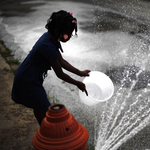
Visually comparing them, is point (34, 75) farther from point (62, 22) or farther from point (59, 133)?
point (59, 133)

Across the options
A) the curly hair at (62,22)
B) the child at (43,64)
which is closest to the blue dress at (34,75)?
the child at (43,64)

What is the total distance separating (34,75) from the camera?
192 cm

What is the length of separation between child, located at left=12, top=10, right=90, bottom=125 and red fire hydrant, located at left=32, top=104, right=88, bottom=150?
530mm

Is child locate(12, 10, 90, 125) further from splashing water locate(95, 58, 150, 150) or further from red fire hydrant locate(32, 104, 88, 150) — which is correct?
splashing water locate(95, 58, 150, 150)

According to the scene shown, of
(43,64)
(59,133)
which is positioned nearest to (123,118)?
(43,64)

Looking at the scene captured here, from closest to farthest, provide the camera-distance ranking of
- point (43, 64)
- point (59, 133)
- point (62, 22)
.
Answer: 1. point (59, 133)
2. point (62, 22)
3. point (43, 64)

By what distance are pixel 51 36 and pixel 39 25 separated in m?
5.74

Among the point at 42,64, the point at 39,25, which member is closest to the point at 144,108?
the point at 42,64

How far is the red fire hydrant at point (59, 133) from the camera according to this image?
1.33 meters

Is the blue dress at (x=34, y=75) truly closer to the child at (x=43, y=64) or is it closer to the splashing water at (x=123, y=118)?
the child at (x=43, y=64)

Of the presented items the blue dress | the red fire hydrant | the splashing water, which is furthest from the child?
the splashing water

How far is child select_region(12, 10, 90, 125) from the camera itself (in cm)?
173

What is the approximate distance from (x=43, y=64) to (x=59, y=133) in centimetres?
77

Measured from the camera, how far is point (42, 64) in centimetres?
191
